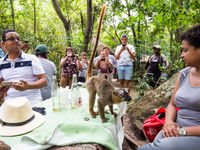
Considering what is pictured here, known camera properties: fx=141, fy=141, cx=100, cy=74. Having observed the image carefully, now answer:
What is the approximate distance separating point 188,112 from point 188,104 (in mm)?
86

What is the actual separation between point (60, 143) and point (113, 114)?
0.84 m

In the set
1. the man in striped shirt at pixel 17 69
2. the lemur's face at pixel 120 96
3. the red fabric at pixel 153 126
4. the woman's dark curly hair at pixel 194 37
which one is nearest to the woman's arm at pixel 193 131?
the red fabric at pixel 153 126

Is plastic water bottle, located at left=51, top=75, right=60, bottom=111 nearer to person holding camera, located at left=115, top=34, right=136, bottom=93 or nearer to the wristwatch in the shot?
the wristwatch

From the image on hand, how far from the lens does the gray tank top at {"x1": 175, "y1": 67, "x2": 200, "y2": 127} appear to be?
137 centimetres

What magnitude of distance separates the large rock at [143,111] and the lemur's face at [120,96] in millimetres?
1687

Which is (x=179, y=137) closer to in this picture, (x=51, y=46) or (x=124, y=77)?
(x=124, y=77)

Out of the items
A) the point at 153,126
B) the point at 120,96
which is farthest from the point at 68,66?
the point at 153,126

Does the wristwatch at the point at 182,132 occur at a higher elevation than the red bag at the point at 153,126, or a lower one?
higher

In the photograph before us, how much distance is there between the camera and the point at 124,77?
509cm

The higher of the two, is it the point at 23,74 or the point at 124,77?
the point at 23,74

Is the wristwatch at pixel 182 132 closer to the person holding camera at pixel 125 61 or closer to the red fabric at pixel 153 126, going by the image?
the red fabric at pixel 153 126

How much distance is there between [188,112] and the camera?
1.43 m

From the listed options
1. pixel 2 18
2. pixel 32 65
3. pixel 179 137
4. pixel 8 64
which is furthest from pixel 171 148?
pixel 2 18

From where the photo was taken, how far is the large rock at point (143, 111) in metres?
2.97
